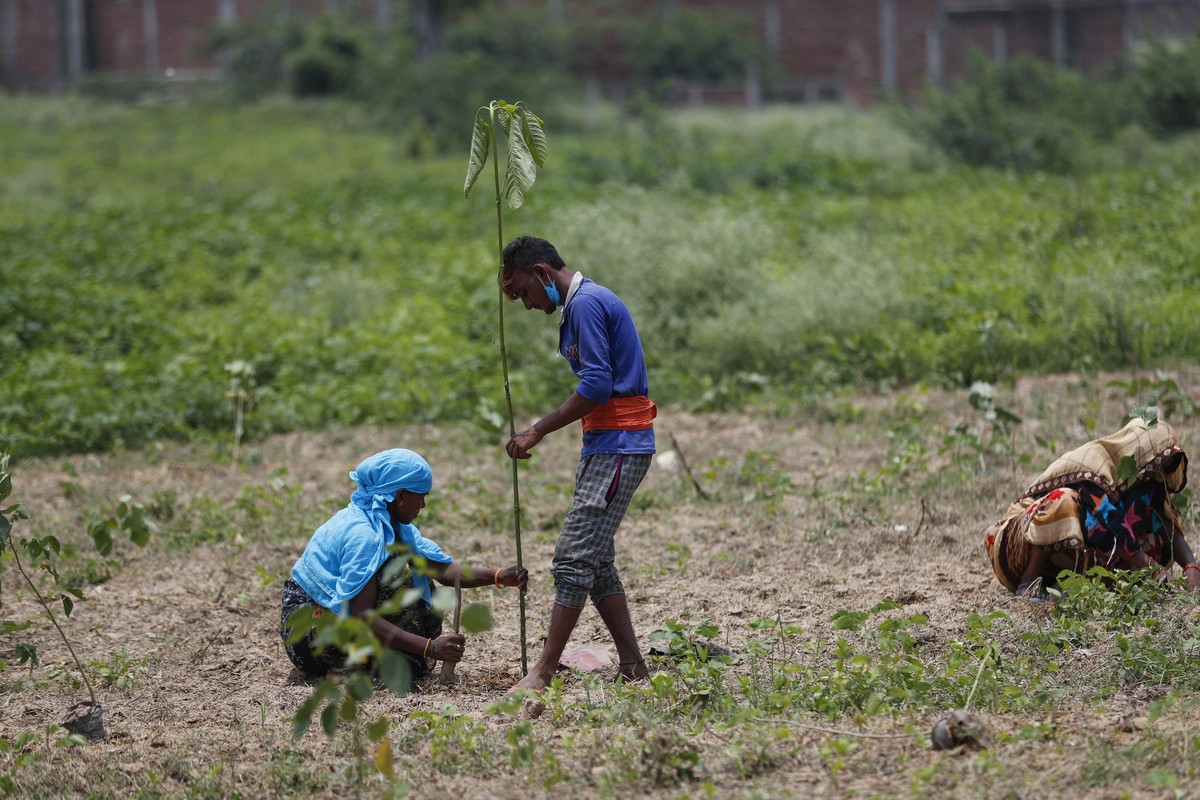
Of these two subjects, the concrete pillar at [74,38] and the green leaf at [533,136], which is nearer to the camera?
the green leaf at [533,136]

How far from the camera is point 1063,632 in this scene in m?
4.19

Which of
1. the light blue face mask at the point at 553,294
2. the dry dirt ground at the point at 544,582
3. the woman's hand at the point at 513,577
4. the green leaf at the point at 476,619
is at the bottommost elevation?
the dry dirt ground at the point at 544,582

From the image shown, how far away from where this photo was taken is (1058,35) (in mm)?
26031

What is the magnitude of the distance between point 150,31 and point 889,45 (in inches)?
679

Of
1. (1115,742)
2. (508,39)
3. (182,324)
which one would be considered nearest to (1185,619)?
(1115,742)

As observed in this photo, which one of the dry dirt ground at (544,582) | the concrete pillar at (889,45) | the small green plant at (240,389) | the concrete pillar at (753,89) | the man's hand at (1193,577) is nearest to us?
the dry dirt ground at (544,582)

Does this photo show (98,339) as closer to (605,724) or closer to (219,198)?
(219,198)

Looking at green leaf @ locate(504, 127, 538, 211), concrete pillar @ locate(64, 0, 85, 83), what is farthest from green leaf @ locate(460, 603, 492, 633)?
concrete pillar @ locate(64, 0, 85, 83)

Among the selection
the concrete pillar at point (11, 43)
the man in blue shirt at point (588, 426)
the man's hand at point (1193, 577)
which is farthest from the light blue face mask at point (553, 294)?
the concrete pillar at point (11, 43)

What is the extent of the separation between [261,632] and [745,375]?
176 inches

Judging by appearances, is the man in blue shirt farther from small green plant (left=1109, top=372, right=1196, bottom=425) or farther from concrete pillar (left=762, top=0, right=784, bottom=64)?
concrete pillar (left=762, top=0, right=784, bottom=64)

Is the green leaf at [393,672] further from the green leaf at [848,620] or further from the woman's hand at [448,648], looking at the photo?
the green leaf at [848,620]

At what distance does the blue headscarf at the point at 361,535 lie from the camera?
4223mm

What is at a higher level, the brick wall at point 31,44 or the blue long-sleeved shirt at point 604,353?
the brick wall at point 31,44
